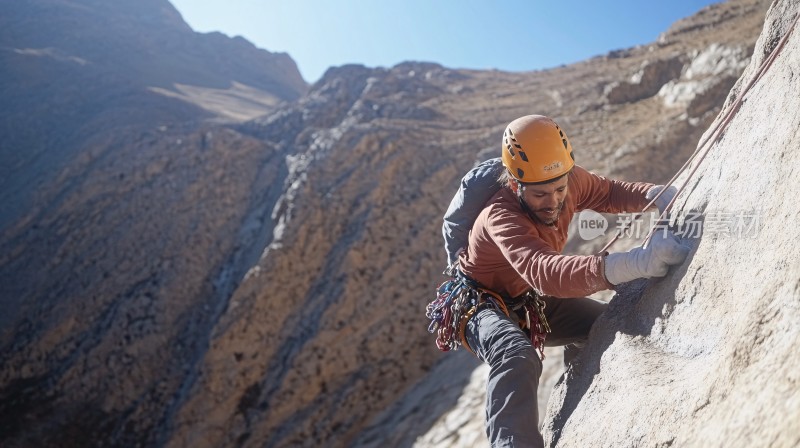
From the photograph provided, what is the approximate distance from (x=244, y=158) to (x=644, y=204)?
1347 centimetres

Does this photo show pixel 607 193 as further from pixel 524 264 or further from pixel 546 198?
pixel 524 264

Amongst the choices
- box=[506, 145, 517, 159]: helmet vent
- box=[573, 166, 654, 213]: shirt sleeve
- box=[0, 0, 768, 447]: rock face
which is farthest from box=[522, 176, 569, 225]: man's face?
box=[0, 0, 768, 447]: rock face

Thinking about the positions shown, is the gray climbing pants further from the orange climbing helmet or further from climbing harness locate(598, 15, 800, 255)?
the orange climbing helmet

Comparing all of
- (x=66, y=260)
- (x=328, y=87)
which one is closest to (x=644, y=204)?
(x=66, y=260)

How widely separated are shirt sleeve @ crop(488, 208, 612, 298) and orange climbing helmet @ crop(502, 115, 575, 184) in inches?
12.7

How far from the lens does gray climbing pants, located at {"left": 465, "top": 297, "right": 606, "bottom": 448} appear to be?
2.70 m

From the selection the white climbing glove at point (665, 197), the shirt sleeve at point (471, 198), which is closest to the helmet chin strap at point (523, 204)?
the shirt sleeve at point (471, 198)

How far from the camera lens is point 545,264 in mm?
2596

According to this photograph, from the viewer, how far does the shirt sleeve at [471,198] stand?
3.48m

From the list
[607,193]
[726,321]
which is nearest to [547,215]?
[607,193]

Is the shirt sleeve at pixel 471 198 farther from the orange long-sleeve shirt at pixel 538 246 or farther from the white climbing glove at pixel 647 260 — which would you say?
the white climbing glove at pixel 647 260

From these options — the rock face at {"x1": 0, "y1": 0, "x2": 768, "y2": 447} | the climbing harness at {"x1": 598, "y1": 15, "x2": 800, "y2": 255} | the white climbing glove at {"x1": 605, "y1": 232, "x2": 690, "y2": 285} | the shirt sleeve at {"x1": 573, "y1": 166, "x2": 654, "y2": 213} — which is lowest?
the rock face at {"x1": 0, "y1": 0, "x2": 768, "y2": 447}

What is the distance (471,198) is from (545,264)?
102cm

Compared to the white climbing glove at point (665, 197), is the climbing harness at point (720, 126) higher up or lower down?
higher up
